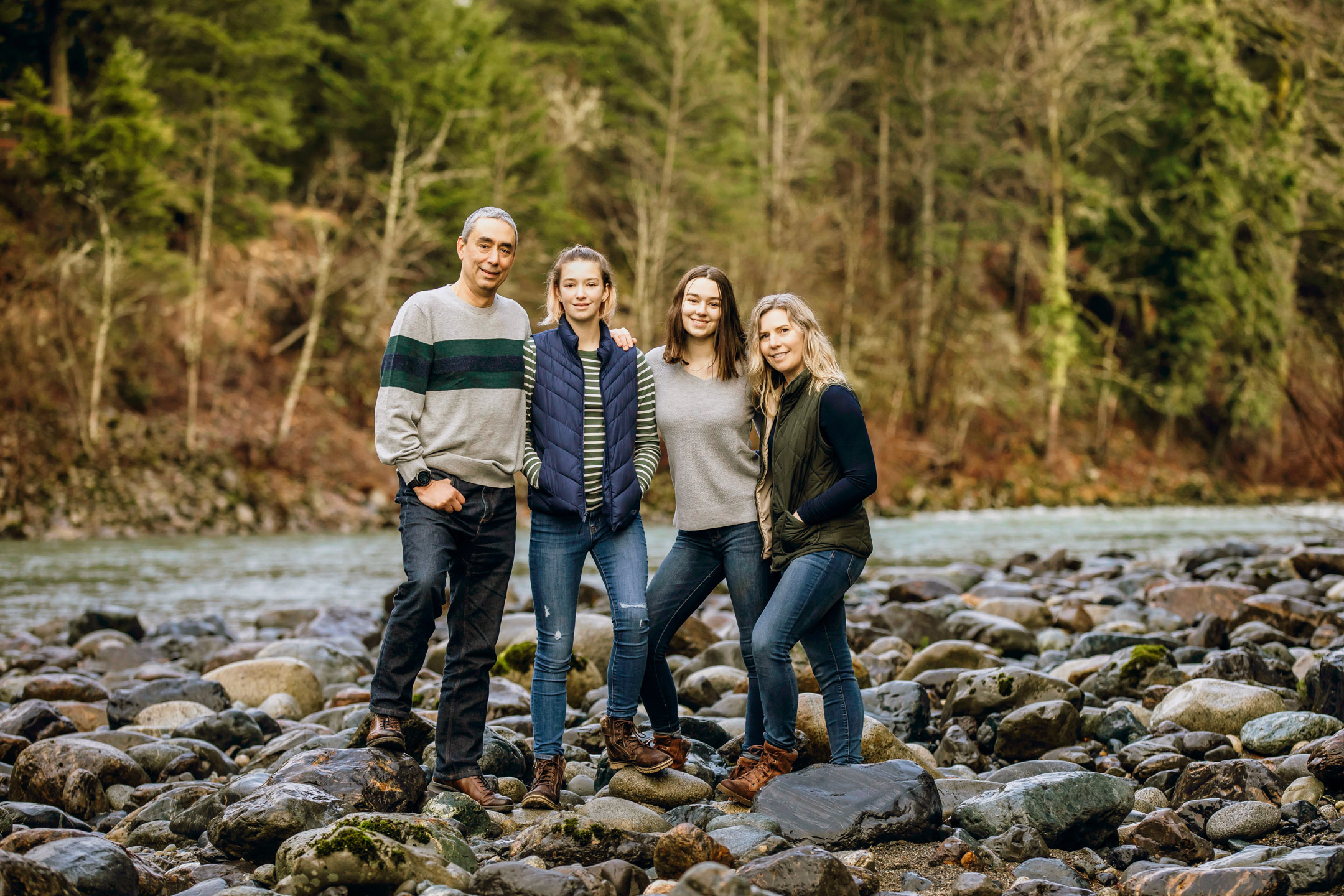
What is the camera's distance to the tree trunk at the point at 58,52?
21.0 m

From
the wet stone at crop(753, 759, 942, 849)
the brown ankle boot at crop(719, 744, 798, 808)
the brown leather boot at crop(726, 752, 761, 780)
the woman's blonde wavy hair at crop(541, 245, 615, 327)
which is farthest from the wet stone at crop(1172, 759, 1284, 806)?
the woman's blonde wavy hair at crop(541, 245, 615, 327)

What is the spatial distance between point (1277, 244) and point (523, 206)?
663 inches

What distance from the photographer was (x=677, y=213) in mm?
29078

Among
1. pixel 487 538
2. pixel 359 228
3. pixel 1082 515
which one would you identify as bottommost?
pixel 1082 515

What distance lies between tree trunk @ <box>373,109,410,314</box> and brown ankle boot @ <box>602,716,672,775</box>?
2230cm

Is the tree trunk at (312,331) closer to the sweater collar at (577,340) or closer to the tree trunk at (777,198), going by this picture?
the tree trunk at (777,198)

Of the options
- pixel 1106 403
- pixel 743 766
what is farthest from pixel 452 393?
pixel 1106 403

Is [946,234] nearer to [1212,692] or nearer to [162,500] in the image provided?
[162,500]

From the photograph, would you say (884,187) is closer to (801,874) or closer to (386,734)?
(386,734)

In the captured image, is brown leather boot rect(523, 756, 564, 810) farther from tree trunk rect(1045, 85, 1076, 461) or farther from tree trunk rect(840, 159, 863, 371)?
tree trunk rect(1045, 85, 1076, 461)

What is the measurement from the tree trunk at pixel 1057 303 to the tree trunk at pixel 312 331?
2144 centimetres

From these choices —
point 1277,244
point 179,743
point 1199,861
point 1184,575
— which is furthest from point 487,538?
point 1277,244

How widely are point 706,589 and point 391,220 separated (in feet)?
73.3

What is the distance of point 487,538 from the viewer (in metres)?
4.03
